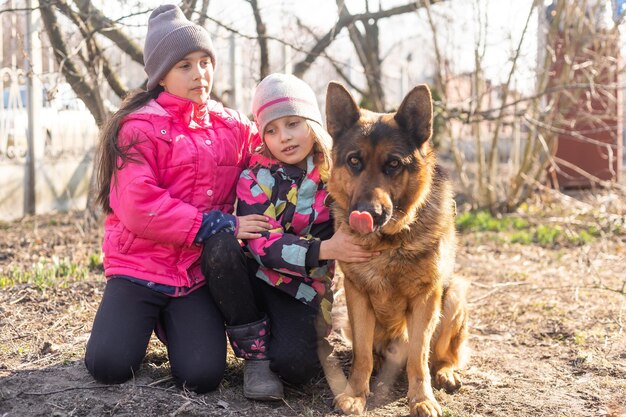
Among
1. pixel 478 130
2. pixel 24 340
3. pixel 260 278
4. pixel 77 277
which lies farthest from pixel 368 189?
pixel 478 130

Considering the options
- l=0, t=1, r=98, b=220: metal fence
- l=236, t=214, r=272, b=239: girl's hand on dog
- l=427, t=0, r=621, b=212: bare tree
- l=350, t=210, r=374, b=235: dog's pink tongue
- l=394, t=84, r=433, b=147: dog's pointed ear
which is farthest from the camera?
l=0, t=1, r=98, b=220: metal fence

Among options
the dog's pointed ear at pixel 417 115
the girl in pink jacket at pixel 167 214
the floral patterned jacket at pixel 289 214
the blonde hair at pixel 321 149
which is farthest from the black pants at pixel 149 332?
the dog's pointed ear at pixel 417 115

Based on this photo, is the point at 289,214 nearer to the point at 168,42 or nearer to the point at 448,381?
the point at 168,42

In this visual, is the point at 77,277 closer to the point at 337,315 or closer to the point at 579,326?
the point at 337,315

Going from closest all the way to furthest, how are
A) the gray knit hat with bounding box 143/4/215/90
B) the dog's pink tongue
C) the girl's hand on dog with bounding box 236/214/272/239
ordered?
the dog's pink tongue < the girl's hand on dog with bounding box 236/214/272/239 < the gray knit hat with bounding box 143/4/215/90

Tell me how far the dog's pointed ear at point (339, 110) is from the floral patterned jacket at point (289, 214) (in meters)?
0.28

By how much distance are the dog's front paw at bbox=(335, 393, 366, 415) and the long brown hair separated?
5.16ft

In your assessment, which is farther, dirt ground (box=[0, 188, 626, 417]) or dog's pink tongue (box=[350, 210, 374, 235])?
dirt ground (box=[0, 188, 626, 417])

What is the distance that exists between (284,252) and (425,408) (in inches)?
39.1

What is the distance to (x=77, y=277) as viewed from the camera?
4.98 meters

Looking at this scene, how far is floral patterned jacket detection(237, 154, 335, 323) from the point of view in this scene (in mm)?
3422

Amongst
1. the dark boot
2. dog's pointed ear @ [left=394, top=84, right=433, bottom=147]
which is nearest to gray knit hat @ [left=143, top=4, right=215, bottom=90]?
dog's pointed ear @ [left=394, top=84, right=433, bottom=147]

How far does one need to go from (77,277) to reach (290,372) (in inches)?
87.8

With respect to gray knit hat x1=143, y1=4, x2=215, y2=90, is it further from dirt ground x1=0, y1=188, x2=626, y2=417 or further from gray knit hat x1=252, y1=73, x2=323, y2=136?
dirt ground x1=0, y1=188, x2=626, y2=417
